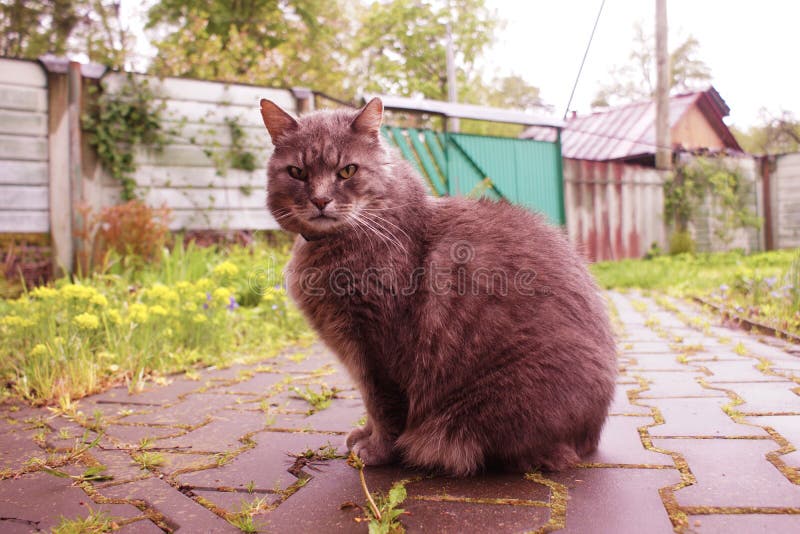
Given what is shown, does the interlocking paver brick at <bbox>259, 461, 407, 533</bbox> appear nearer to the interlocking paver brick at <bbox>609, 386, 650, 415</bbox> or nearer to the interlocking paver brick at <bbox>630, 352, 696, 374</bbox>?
the interlocking paver brick at <bbox>609, 386, 650, 415</bbox>

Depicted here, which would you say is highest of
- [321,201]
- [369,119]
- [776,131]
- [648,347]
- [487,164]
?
[487,164]

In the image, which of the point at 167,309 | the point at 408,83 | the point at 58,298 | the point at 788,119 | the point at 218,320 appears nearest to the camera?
the point at 58,298

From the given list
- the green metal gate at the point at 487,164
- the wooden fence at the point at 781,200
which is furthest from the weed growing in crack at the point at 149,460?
the wooden fence at the point at 781,200

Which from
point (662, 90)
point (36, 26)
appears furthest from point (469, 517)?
point (36, 26)


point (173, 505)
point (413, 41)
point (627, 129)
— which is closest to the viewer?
point (173, 505)

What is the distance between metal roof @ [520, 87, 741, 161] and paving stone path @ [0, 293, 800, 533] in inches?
440

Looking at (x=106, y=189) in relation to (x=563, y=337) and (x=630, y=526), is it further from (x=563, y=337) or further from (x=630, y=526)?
(x=630, y=526)

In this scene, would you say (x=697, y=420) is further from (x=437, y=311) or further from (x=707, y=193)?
(x=707, y=193)

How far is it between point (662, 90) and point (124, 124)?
962 centimetres

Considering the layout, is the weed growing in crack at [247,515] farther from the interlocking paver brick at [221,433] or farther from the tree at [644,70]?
the tree at [644,70]

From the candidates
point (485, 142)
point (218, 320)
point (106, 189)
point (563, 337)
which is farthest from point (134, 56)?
point (563, 337)

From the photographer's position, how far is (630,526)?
4.63 ft

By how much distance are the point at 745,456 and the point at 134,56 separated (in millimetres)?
12728

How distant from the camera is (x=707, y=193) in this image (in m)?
11.5
